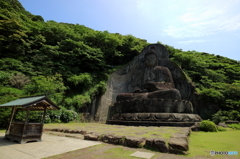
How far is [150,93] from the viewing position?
450 inches

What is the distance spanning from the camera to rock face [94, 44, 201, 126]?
32.3 ft

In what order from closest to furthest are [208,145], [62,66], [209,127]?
[208,145] → [209,127] → [62,66]

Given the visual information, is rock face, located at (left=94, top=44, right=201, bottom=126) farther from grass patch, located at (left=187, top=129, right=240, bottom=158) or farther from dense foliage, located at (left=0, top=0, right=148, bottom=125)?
grass patch, located at (left=187, top=129, right=240, bottom=158)

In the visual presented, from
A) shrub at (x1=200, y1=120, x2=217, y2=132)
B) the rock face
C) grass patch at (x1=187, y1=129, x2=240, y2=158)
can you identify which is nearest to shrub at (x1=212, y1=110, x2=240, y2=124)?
the rock face

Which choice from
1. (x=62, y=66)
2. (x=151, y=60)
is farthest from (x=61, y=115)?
(x=151, y=60)

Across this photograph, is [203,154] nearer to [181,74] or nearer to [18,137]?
[18,137]

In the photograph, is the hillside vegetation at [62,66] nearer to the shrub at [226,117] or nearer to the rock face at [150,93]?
the shrub at [226,117]

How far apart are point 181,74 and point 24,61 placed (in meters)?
16.7

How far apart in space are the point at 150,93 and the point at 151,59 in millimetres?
5133

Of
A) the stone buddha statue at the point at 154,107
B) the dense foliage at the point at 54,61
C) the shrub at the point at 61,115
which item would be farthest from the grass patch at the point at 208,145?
the dense foliage at the point at 54,61

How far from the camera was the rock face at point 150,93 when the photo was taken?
388 inches

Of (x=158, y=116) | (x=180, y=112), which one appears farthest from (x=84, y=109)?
(x=180, y=112)

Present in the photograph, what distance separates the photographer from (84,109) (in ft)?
47.1

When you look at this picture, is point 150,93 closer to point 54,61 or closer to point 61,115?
point 61,115
